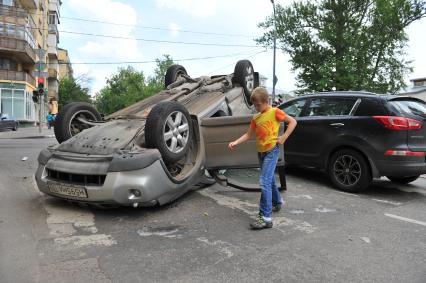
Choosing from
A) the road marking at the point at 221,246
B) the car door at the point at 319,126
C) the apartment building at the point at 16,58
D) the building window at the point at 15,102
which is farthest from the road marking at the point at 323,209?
the building window at the point at 15,102

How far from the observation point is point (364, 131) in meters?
6.15

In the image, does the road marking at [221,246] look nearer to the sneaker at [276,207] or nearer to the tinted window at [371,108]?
the sneaker at [276,207]

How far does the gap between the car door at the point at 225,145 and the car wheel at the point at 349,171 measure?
1.38 meters

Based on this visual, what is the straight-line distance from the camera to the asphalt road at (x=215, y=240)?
3.40 meters

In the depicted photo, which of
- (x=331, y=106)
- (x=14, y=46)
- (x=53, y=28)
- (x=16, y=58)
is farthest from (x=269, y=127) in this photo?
(x=53, y=28)

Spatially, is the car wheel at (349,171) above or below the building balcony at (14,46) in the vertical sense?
below

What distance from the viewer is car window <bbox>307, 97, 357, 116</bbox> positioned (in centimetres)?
655

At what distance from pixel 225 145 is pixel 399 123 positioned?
8.16ft

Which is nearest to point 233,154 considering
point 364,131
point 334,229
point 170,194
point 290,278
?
point 170,194

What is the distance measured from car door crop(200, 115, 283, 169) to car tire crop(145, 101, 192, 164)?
29cm

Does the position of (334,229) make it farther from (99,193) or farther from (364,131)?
(99,193)

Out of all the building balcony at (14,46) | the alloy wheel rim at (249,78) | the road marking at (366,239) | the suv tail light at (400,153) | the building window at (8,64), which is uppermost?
the building balcony at (14,46)

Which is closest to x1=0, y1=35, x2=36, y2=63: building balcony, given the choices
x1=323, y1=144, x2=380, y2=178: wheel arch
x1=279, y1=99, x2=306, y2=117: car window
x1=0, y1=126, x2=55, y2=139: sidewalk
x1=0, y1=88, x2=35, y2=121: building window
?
x1=0, y1=88, x2=35, y2=121: building window

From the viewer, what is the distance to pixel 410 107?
6.16 meters
